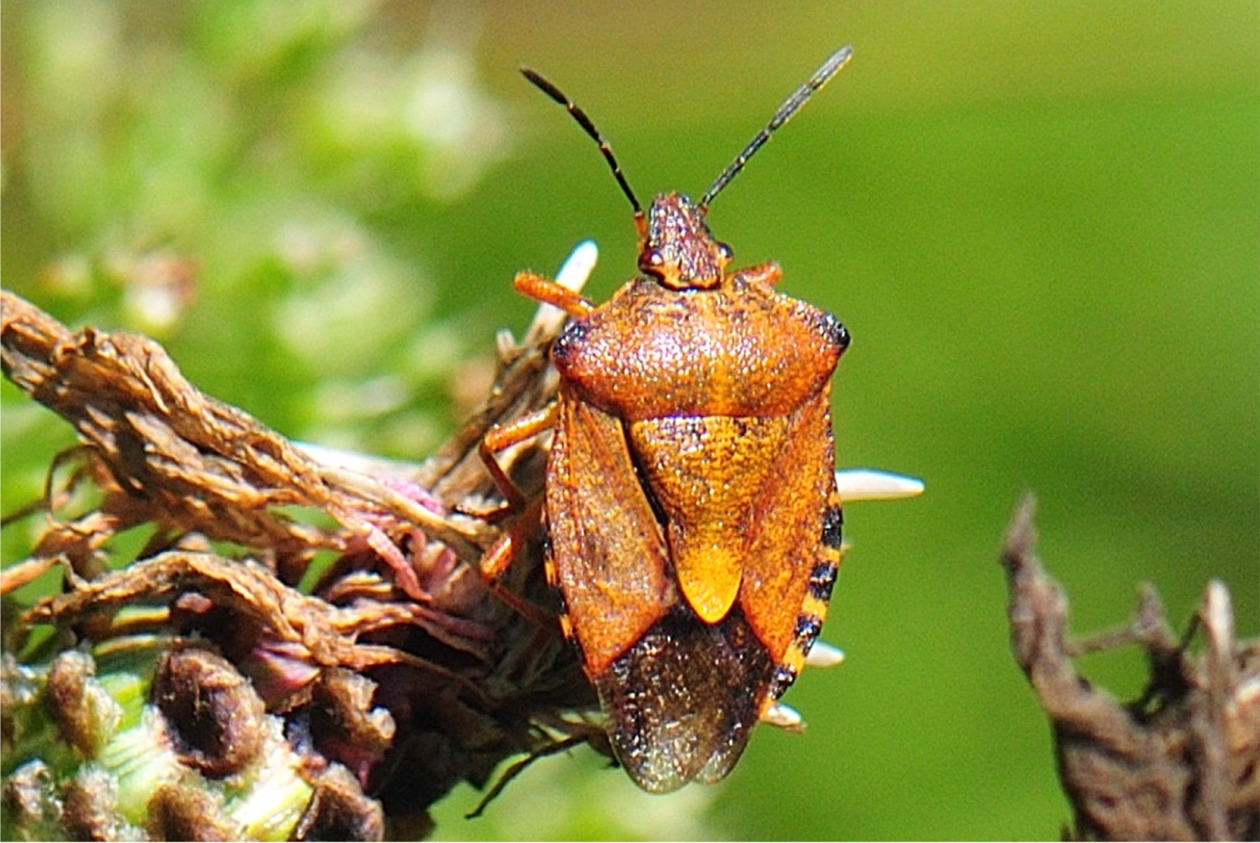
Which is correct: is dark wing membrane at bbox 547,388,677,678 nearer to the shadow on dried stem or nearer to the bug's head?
the bug's head

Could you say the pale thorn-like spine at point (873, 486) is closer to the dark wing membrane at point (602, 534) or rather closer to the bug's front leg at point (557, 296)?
the dark wing membrane at point (602, 534)

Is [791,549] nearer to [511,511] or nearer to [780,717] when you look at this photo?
[780,717]

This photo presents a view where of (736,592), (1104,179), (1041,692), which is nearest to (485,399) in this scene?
(736,592)

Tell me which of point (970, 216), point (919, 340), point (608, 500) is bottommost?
point (608, 500)

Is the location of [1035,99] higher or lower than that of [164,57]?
higher

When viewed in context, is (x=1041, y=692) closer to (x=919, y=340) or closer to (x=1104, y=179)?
(x=919, y=340)

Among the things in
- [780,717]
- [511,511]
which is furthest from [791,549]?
[511,511]

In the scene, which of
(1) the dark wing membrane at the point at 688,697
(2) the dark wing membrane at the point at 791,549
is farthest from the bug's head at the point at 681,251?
(1) the dark wing membrane at the point at 688,697
